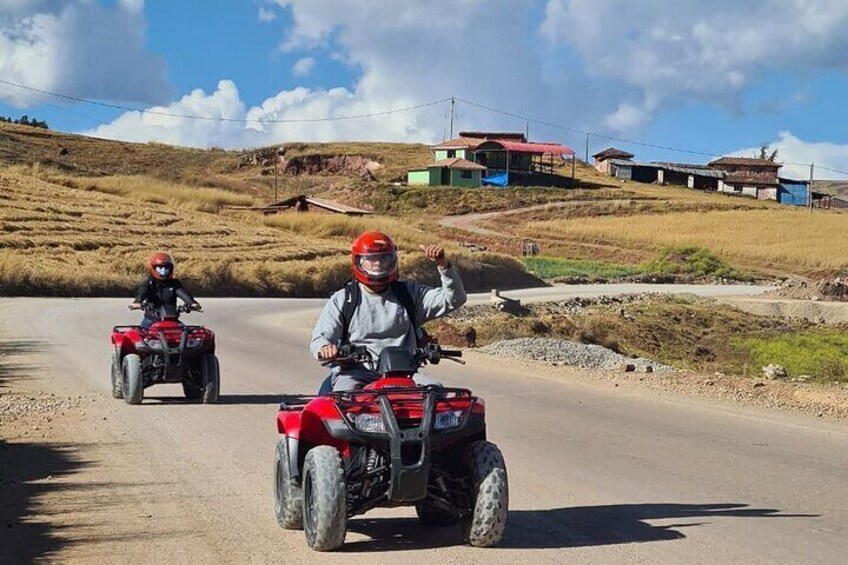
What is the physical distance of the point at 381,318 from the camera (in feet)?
24.7

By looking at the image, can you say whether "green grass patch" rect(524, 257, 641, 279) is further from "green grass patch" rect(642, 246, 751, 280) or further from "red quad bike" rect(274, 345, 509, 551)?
"red quad bike" rect(274, 345, 509, 551)

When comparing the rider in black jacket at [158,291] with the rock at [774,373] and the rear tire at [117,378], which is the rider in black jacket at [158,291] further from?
the rock at [774,373]

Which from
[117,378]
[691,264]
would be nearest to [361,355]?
[117,378]

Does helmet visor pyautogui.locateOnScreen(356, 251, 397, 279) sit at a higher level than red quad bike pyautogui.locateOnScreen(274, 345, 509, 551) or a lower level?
higher

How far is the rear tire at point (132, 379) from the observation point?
1415cm

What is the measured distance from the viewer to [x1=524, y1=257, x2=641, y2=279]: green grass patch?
69.7 meters

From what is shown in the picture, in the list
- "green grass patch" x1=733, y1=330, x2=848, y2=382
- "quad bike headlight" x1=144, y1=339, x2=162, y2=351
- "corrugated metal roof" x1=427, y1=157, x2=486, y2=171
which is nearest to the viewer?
"quad bike headlight" x1=144, y1=339, x2=162, y2=351

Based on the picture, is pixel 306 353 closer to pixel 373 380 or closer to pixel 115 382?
pixel 115 382

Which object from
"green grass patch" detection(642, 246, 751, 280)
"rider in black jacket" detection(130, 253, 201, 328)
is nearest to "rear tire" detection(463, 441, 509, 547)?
"rider in black jacket" detection(130, 253, 201, 328)

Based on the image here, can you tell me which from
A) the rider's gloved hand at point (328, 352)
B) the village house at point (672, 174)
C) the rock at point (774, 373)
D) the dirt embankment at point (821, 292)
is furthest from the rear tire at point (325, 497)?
the village house at point (672, 174)

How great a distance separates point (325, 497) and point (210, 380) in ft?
25.8

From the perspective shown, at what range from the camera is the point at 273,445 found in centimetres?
1127

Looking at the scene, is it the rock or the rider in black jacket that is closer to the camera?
the rider in black jacket

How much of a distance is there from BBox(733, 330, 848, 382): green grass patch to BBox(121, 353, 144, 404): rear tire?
15.5 m
